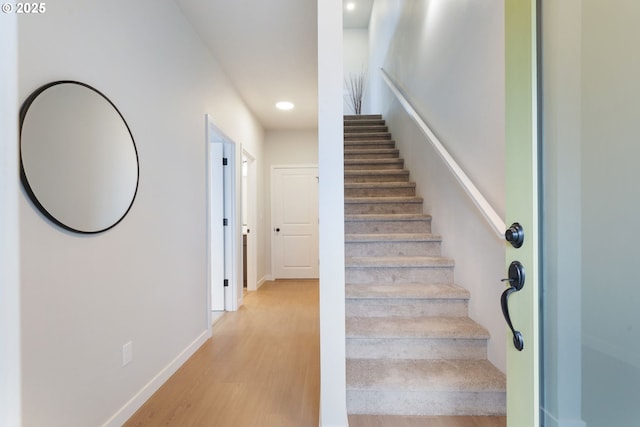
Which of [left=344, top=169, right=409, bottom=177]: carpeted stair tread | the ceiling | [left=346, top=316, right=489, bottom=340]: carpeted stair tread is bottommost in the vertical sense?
[left=346, top=316, right=489, bottom=340]: carpeted stair tread

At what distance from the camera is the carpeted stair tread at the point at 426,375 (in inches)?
64.6

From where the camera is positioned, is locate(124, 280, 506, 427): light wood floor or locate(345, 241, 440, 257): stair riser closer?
locate(124, 280, 506, 427): light wood floor

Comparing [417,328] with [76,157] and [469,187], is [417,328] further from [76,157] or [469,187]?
[76,157]

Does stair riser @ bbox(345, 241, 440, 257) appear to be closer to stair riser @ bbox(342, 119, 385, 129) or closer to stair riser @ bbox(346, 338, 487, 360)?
stair riser @ bbox(346, 338, 487, 360)

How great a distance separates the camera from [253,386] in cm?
201

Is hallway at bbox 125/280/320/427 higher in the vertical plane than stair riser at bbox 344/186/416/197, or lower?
lower

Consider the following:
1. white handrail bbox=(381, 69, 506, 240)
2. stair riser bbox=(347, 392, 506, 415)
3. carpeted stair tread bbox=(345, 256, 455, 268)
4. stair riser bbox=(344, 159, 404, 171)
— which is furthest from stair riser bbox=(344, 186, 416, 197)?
stair riser bbox=(347, 392, 506, 415)

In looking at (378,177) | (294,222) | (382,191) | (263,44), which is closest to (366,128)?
(378,177)

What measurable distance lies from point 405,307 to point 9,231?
209cm

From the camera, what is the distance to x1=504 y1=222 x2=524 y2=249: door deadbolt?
878 mm

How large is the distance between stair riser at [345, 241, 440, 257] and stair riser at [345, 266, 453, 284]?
0.75ft

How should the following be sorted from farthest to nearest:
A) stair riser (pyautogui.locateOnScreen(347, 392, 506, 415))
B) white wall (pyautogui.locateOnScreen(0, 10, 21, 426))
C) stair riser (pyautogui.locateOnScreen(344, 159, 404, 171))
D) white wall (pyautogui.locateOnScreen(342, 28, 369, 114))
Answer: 1. white wall (pyautogui.locateOnScreen(342, 28, 369, 114))
2. stair riser (pyautogui.locateOnScreen(344, 159, 404, 171))
3. stair riser (pyautogui.locateOnScreen(347, 392, 506, 415))
4. white wall (pyautogui.locateOnScreen(0, 10, 21, 426))

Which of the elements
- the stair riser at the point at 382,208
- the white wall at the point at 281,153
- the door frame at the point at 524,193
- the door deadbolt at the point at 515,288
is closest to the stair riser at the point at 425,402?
the door frame at the point at 524,193

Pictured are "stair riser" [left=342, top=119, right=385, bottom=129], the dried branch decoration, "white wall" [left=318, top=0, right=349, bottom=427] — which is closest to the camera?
"white wall" [left=318, top=0, right=349, bottom=427]
